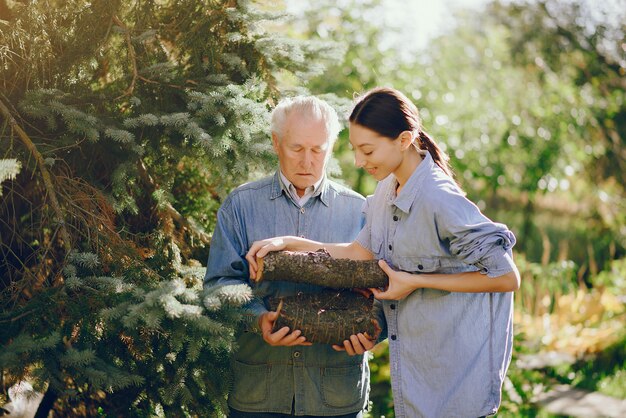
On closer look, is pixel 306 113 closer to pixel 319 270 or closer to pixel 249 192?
pixel 249 192

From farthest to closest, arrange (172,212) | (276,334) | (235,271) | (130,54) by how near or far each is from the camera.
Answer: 1. (172,212)
2. (130,54)
3. (235,271)
4. (276,334)

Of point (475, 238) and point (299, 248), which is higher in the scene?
point (475, 238)

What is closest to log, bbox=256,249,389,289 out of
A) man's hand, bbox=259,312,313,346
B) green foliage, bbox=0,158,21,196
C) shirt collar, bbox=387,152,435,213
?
man's hand, bbox=259,312,313,346

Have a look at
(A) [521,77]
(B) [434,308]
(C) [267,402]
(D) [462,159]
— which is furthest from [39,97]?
(A) [521,77]

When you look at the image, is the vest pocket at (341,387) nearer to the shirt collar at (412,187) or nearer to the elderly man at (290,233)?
the elderly man at (290,233)

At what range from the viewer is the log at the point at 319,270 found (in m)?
2.66

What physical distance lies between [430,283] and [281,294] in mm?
668

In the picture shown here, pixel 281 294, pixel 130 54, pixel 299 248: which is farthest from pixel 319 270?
pixel 130 54

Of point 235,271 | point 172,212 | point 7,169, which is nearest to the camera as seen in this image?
point 7,169

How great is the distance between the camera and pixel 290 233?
2945mm

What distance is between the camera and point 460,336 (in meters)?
2.55

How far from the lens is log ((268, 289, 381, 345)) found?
2.66 meters

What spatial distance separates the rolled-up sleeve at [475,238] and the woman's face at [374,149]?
269mm

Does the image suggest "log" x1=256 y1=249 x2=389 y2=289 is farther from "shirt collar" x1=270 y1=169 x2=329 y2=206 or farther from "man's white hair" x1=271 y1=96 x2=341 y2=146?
"man's white hair" x1=271 y1=96 x2=341 y2=146
